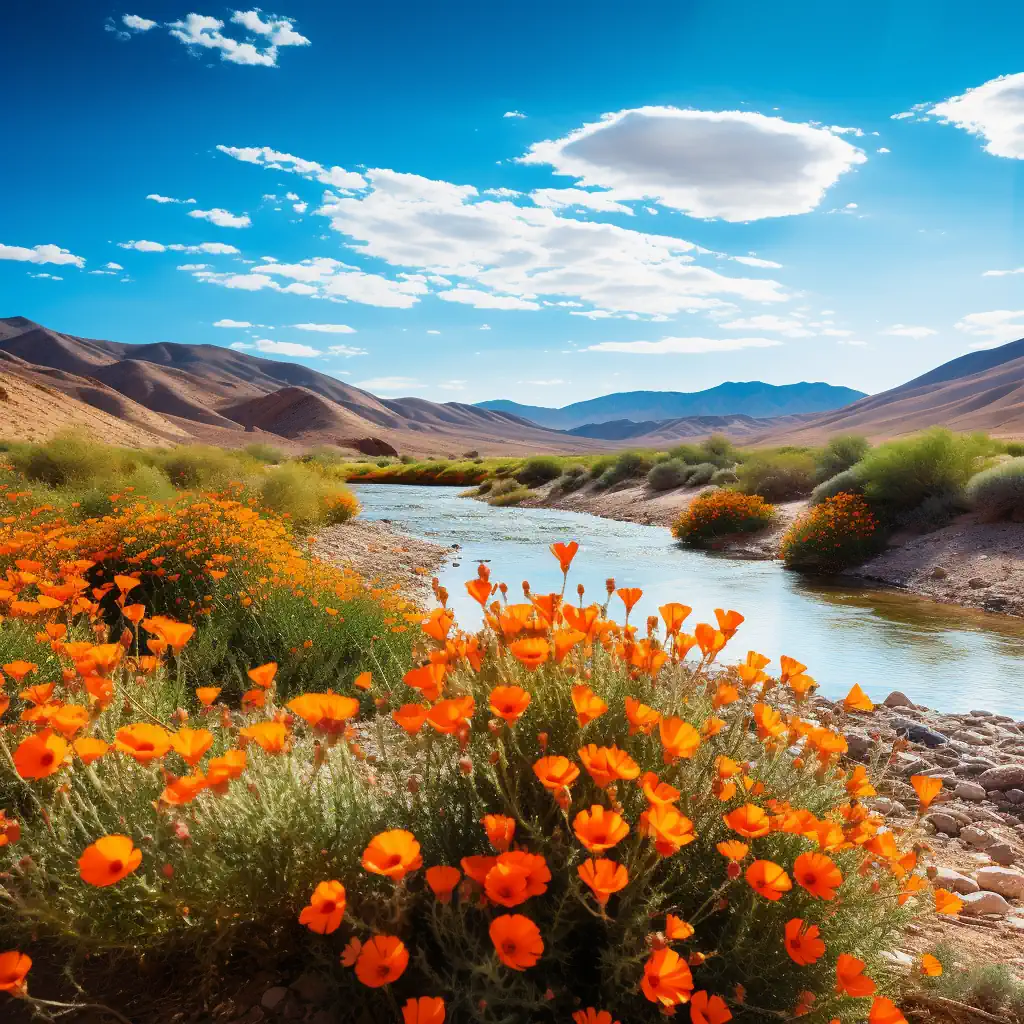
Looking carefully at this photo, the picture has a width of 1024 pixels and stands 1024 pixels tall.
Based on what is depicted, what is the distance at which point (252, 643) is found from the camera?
6340 millimetres

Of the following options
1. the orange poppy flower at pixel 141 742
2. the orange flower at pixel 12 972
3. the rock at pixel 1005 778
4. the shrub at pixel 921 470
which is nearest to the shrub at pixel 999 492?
the shrub at pixel 921 470

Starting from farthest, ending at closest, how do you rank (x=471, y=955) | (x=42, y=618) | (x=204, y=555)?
(x=204, y=555), (x=42, y=618), (x=471, y=955)

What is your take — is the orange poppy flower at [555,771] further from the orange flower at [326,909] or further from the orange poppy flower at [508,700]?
the orange flower at [326,909]

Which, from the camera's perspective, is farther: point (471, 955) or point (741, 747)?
point (741, 747)

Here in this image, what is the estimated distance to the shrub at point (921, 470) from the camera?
50.4 ft

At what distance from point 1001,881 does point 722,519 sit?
628 inches

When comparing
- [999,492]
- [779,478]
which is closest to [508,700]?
[999,492]

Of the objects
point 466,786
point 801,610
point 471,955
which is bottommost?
point 801,610

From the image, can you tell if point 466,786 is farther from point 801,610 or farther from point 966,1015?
point 801,610

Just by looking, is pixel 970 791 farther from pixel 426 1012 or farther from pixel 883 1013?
pixel 426 1012

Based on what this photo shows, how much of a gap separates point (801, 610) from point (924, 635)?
1.88 m

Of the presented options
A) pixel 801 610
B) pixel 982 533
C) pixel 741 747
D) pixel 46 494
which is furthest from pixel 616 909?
pixel 982 533

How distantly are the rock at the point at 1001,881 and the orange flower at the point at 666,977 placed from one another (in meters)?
2.84

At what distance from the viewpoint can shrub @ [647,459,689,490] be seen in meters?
27.9
